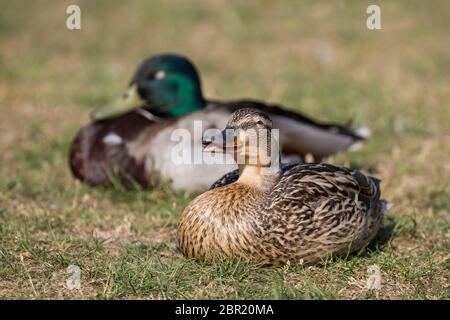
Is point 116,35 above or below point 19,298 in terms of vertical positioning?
above

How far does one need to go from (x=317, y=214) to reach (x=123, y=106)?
254 centimetres

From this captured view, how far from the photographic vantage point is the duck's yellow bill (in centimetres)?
616

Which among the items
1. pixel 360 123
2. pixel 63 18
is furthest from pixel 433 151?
pixel 63 18

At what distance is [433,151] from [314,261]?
299cm

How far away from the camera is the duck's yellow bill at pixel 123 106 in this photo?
20.2ft

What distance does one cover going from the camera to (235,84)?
869cm

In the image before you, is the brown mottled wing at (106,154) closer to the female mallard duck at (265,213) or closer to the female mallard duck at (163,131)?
the female mallard duck at (163,131)
